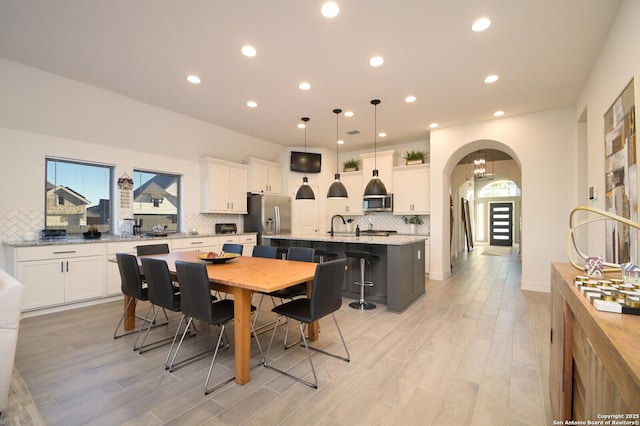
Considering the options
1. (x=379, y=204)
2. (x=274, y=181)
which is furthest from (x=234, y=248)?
(x=379, y=204)

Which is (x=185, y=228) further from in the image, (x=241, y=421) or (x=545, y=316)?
(x=545, y=316)

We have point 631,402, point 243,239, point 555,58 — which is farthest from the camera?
point 243,239

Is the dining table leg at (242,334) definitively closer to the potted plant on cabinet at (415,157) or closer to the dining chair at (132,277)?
the dining chair at (132,277)

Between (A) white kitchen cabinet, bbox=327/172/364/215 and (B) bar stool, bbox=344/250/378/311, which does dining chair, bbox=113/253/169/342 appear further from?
(A) white kitchen cabinet, bbox=327/172/364/215

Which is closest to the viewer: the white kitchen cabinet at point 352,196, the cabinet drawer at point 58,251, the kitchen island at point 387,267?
the cabinet drawer at point 58,251

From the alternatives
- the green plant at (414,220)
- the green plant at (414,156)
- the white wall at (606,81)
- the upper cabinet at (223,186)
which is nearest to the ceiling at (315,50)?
the white wall at (606,81)

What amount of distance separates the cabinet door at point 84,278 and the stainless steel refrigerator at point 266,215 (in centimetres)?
297

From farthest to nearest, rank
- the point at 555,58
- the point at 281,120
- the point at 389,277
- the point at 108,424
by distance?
the point at 281,120, the point at 389,277, the point at 555,58, the point at 108,424

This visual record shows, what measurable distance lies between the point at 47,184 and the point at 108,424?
4.03 meters

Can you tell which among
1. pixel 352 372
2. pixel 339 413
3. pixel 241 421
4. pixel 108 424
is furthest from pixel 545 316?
pixel 108 424

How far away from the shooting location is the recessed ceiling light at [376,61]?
3.30m

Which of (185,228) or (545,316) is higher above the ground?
(185,228)

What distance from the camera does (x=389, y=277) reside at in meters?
3.98

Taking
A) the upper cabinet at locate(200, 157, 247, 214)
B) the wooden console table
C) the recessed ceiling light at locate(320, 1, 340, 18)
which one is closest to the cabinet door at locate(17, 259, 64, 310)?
the upper cabinet at locate(200, 157, 247, 214)
